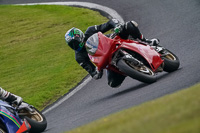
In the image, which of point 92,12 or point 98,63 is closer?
point 98,63

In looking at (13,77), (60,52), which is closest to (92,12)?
(60,52)

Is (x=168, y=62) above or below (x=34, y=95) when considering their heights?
above

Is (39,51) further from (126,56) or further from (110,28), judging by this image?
(126,56)

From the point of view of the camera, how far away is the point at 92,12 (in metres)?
18.6

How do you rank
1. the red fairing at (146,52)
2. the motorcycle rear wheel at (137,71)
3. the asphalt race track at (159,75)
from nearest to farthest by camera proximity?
the asphalt race track at (159,75), the motorcycle rear wheel at (137,71), the red fairing at (146,52)

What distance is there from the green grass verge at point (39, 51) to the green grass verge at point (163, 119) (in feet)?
19.5

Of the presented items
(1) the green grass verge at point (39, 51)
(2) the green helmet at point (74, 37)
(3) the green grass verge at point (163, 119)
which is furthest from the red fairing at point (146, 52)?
(3) the green grass verge at point (163, 119)

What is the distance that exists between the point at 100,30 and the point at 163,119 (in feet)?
19.8

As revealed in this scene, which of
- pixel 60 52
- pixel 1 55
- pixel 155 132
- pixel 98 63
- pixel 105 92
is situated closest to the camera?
pixel 155 132

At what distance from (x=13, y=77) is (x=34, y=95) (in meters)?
2.26

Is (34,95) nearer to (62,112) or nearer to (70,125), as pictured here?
(62,112)

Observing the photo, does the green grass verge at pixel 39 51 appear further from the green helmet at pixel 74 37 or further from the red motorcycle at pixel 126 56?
the red motorcycle at pixel 126 56

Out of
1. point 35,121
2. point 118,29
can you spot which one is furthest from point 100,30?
point 35,121

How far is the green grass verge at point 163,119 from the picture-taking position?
4.22m
